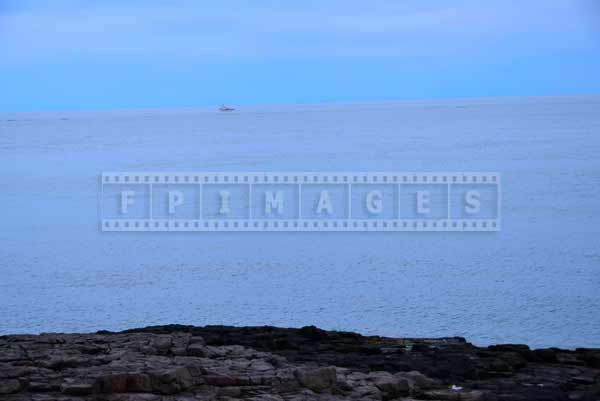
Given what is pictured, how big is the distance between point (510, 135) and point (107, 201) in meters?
30.1

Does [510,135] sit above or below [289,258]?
above

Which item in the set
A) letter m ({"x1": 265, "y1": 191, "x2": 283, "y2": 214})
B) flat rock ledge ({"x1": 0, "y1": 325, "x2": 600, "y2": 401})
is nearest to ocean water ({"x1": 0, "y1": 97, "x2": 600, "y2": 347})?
flat rock ledge ({"x1": 0, "y1": 325, "x2": 600, "y2": 401})

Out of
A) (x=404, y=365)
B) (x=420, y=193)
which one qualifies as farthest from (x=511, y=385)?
(x=420, y=193)

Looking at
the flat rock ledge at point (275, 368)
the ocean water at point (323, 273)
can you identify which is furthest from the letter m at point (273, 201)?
the flat rock ledge at point (275, 368)

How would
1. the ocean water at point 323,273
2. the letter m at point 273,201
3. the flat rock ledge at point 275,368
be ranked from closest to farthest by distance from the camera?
the flat rock ledge at point 275,368 < the ocean water at point 323,273 < the letter m at point 273,201

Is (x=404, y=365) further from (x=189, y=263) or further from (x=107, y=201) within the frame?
(x=107, y=201)

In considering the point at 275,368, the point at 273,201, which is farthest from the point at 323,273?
the point at 273,201

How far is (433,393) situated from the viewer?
8.19 m

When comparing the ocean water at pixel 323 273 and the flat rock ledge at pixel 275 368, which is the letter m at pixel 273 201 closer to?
the ocean water at pixel 323 273

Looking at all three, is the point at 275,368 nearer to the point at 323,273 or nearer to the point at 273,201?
the point at 323,273

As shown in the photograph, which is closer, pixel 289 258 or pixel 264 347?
pixel 264 347

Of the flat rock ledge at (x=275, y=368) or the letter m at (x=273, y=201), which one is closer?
the flat rock ledge at (x=275, y=368)

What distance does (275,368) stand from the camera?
28.2 feet

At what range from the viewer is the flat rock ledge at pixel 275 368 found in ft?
25.1
